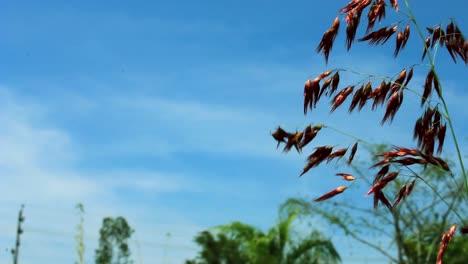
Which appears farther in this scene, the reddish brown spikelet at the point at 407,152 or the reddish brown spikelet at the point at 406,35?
the reddish brown spikelet at the point at 406,35

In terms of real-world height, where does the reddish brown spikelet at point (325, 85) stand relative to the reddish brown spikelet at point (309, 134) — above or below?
Answer: above

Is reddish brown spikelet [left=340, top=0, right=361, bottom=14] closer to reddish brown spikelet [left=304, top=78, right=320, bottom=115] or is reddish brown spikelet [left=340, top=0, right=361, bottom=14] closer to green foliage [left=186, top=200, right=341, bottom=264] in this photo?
reddish brown spikelet [left=304, top=78, right=320, bottom=115]

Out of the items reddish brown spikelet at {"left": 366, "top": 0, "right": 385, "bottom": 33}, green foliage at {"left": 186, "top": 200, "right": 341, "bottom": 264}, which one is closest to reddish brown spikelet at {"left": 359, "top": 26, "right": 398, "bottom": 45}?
reddish brown spikelet at {"left": 366, "top": 0, "right": 385, "bottom": 33}

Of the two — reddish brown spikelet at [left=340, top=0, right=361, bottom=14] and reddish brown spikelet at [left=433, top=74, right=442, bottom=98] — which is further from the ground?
reddish brown spikelet at [left=340, top=0, right=361, bottom=14]

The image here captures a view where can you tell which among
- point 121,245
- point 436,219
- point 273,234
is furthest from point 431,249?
point 121,245

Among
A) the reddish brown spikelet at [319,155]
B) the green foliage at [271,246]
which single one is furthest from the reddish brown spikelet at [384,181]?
the green foliage at [271,246]

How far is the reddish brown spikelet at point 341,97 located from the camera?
297 centimetres

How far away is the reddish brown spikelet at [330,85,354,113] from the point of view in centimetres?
297

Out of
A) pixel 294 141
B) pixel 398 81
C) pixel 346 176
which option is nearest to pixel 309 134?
pixel 294 141

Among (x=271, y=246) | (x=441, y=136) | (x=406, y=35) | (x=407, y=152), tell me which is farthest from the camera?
(x=271, y=246)

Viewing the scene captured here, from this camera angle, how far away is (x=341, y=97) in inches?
117

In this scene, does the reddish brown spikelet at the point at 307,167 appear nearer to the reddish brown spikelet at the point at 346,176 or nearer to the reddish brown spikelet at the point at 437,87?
the reddish brown spikelet at the point at 346,176

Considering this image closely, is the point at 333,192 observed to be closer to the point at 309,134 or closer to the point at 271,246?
the point at 309,134

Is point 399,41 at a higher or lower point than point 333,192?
higher
